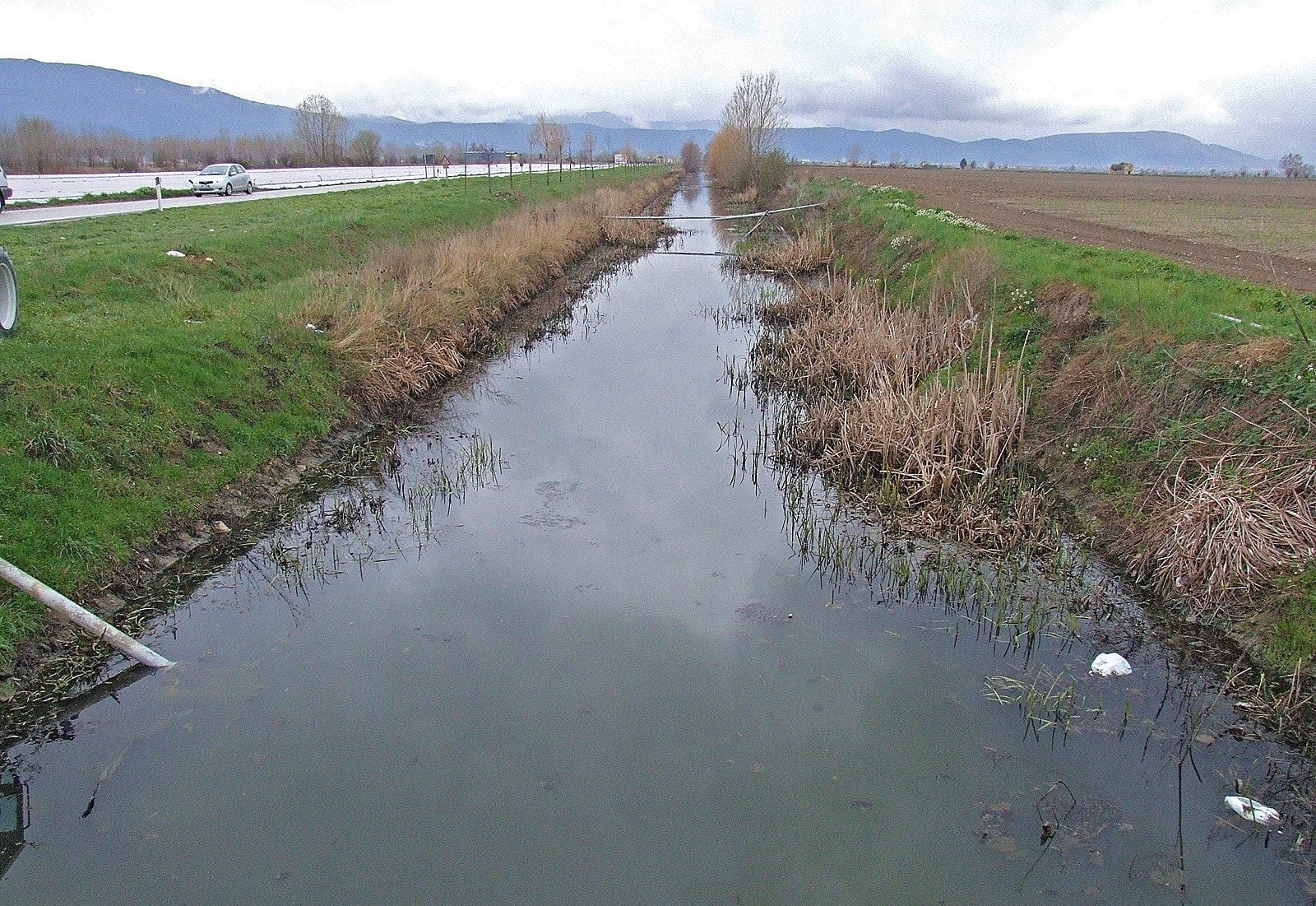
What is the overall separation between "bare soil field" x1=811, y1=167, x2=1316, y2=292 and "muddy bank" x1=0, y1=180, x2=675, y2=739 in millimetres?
10046

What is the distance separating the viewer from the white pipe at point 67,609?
16.4ft

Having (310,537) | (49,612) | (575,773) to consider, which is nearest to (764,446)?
(310,537)

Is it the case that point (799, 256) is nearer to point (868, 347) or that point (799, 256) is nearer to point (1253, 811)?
point (868, 347)

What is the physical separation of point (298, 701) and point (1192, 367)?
27.4ft

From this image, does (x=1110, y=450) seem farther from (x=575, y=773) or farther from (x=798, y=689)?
(x=575, y=773)

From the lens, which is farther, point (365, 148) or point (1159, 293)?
point (365, 148)

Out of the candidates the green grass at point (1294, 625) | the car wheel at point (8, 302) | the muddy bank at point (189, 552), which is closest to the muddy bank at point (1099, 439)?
the green grass at point (1294, 625)

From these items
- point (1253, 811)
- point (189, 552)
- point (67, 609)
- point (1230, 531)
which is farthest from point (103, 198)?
point (1253, 811)

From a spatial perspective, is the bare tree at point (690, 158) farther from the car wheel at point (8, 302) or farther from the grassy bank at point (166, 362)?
the car wheel at point (8, 302)

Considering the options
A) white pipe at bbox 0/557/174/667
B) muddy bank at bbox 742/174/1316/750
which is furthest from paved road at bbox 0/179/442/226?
muddy bank at bbox 742/174/1316/750

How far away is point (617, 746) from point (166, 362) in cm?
675

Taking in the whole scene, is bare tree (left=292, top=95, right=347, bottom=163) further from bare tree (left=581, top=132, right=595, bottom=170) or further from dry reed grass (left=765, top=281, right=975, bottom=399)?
dry reed grass (left=765, top=281, right=975, bottom=399)

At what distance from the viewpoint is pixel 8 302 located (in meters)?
7.93

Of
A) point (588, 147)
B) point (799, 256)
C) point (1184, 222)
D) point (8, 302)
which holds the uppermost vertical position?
point (588, 147)
